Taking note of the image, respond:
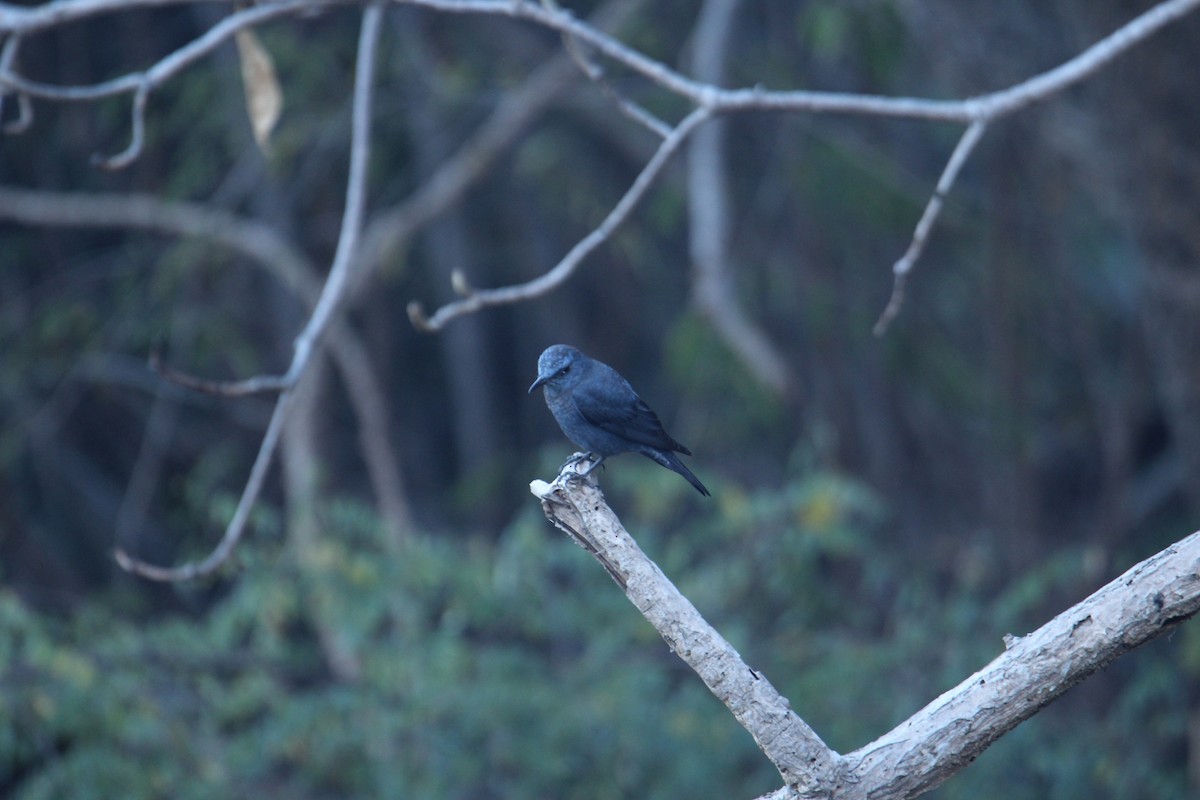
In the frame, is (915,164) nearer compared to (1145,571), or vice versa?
(1145,571)

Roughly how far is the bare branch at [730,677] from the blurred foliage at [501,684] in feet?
13.5

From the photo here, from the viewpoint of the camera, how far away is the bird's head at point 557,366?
472 cm

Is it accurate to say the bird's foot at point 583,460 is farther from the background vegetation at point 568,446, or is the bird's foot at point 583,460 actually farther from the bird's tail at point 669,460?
the background vegetation at point 568,446

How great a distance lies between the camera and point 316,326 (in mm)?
4555

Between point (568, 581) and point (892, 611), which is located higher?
point (568, 581)

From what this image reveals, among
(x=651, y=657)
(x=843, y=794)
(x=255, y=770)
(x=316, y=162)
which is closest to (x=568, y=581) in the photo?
(x=651, y=657)

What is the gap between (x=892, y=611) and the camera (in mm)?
9820

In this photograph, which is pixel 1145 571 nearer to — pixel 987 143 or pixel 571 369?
pixel 571 369

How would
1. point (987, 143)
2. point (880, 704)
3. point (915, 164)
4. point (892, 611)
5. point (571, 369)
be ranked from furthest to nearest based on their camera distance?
point (915, 164) < point (892, 611) < point (987, 143) < point (880, 704) < point (571, 369)

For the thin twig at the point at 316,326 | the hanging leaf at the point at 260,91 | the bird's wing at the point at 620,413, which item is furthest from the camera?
the hanging leaf at the point at 260,91

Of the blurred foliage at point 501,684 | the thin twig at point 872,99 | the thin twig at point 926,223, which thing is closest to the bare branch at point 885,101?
A: the thin twig at point 872,99

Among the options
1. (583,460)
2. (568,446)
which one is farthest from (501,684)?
(568,446)

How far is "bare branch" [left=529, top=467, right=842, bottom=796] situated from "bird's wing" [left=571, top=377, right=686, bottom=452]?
4.17 feet

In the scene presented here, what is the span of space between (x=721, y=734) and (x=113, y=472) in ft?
22.8
